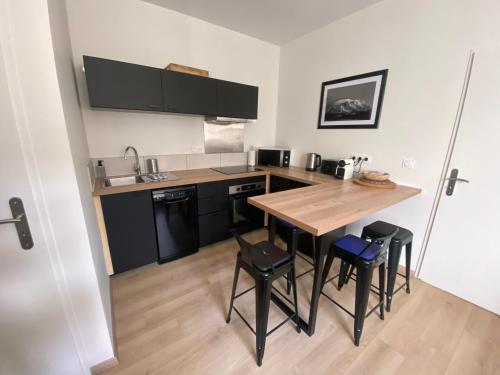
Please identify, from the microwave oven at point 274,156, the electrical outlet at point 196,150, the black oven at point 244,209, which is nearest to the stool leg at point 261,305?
the black oven at point 244,209

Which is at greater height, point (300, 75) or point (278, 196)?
point (300, 75)

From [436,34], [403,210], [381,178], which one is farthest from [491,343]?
[436,34]

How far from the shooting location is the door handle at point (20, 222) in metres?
0.84

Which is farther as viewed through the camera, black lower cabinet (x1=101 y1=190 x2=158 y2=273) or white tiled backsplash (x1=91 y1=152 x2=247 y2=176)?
white tiled backsplash (x1=91 y1=152 x2=247 y2=176)

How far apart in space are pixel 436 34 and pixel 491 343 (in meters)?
2.42

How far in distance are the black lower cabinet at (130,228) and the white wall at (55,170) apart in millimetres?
840

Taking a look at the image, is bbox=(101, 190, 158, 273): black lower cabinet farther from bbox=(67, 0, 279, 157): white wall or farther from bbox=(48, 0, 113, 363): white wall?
bbox=(67, 0, 279, 157): white wall

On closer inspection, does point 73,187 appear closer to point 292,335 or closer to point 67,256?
point 67,256

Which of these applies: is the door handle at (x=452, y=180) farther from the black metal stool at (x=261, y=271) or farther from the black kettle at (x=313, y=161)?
the black metal stool at (x=261, y=271)

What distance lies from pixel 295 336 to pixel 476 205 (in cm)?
180

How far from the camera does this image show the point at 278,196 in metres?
1.51

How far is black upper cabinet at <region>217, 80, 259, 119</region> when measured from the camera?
241 cm

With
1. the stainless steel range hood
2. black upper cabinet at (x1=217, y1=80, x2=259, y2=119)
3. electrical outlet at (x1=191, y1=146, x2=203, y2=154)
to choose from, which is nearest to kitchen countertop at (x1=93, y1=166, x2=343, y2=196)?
electrical outlet at (x1=191, y1=146, x2=203, y2=154)

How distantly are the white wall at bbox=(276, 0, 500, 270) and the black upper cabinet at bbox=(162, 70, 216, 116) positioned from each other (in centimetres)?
143
